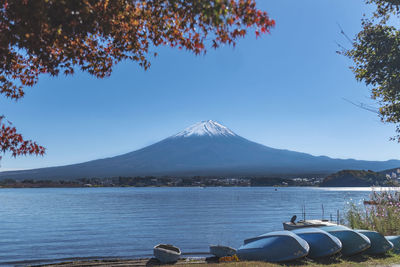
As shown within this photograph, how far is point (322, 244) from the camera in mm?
13445

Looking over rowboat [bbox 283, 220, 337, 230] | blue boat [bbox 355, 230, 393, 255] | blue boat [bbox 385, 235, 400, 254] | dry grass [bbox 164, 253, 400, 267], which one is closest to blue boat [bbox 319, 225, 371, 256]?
dry grass [bbox 164, 253, 400, 267]

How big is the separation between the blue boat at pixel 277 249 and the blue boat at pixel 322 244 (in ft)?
1.62

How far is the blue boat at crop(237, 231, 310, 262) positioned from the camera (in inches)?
510

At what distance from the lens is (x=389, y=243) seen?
13.9 m

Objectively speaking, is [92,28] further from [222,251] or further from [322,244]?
[222,251]

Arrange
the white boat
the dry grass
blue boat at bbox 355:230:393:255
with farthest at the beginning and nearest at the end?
the white boat → blue boat at bbox 355:230:393:255 → the dry grass

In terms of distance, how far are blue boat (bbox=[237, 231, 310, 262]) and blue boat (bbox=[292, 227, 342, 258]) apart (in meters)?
0.49

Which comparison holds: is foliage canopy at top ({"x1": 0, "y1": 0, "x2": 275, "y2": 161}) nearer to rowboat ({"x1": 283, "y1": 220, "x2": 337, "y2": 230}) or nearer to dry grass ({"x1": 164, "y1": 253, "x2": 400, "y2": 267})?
dry grass ({"x1": 164, "y1": 253, "x2": 400, "y2": 267})

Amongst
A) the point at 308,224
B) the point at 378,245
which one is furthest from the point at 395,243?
the point at 308,224

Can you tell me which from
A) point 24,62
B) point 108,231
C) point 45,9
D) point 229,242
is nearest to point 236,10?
point 45,9

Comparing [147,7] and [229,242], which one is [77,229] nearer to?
[229,242]

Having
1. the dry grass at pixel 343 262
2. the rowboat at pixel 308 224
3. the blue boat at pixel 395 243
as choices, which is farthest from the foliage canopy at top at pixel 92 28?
the rowboat at pixel 308 224

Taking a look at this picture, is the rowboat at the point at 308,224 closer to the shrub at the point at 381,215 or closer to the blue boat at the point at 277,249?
the shrub at the point at 381,215

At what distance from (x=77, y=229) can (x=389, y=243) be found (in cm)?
3506
